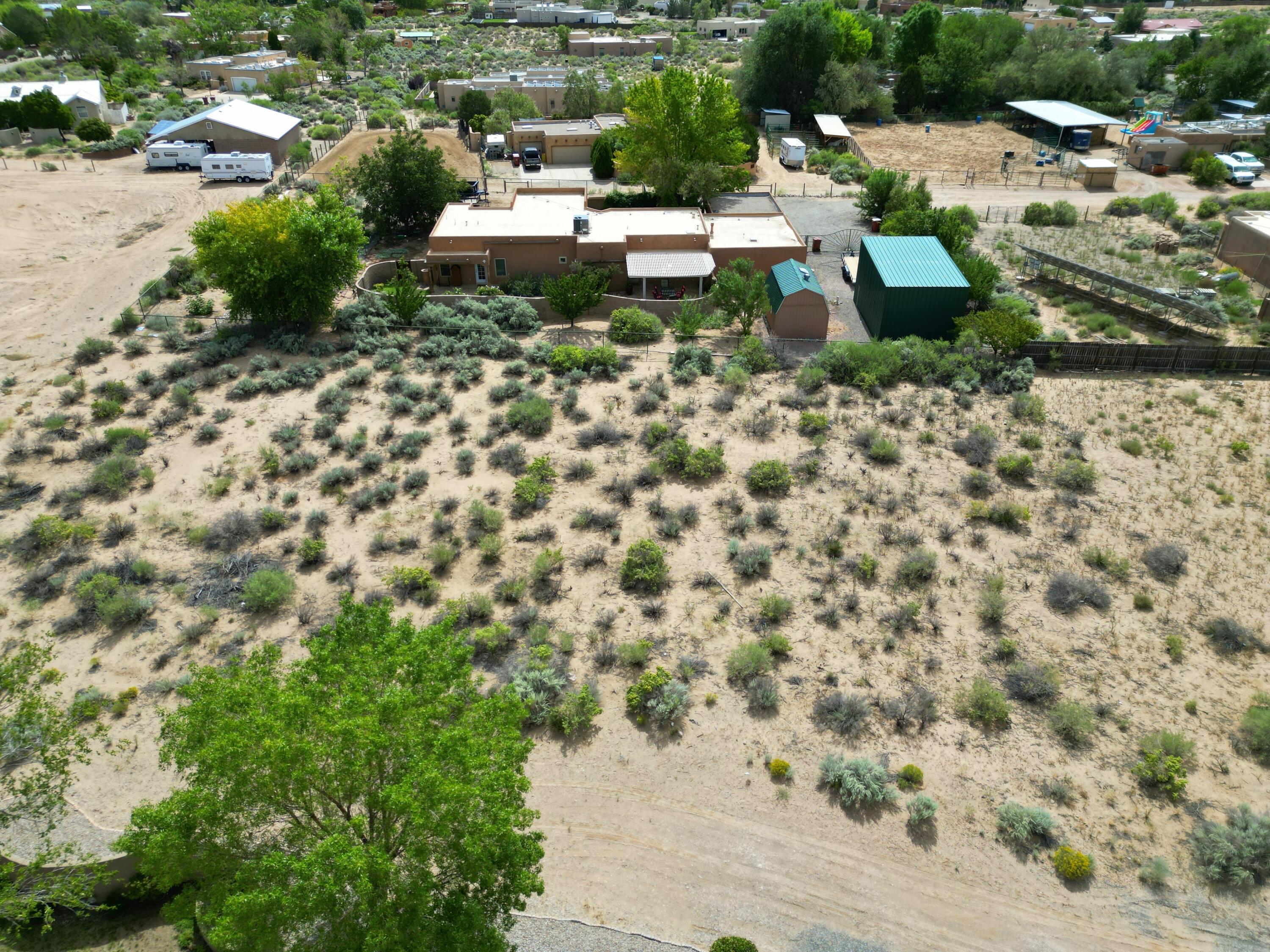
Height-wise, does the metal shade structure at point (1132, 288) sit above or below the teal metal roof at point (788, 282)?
below

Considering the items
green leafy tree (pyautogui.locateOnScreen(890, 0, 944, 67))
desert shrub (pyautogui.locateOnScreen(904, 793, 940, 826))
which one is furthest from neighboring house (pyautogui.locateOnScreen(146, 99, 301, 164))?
green leafy tree (pyautogui.locateOnScreen(890, 0, 944, 67))

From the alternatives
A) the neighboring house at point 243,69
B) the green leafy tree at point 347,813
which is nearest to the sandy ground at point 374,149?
the neighboring house at point 243,69

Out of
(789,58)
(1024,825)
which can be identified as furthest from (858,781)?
(789,58)

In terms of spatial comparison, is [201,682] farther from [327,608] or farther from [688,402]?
[688,402]

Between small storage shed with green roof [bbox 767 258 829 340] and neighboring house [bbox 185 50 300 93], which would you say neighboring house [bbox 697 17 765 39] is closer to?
neighboring house [bbox 185 50 300 93]

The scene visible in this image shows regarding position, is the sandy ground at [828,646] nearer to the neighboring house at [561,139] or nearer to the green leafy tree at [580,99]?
the neighboring house at [561,139]

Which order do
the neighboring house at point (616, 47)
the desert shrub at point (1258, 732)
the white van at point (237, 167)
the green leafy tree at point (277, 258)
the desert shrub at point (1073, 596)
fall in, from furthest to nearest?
the neighboring house at point (616, 47) < the white van at point (237, 167) < the green leafy tree at point (277, 258) < the desert shrub at point (1073, 596) < the desert shrub at point (1258, 732)
